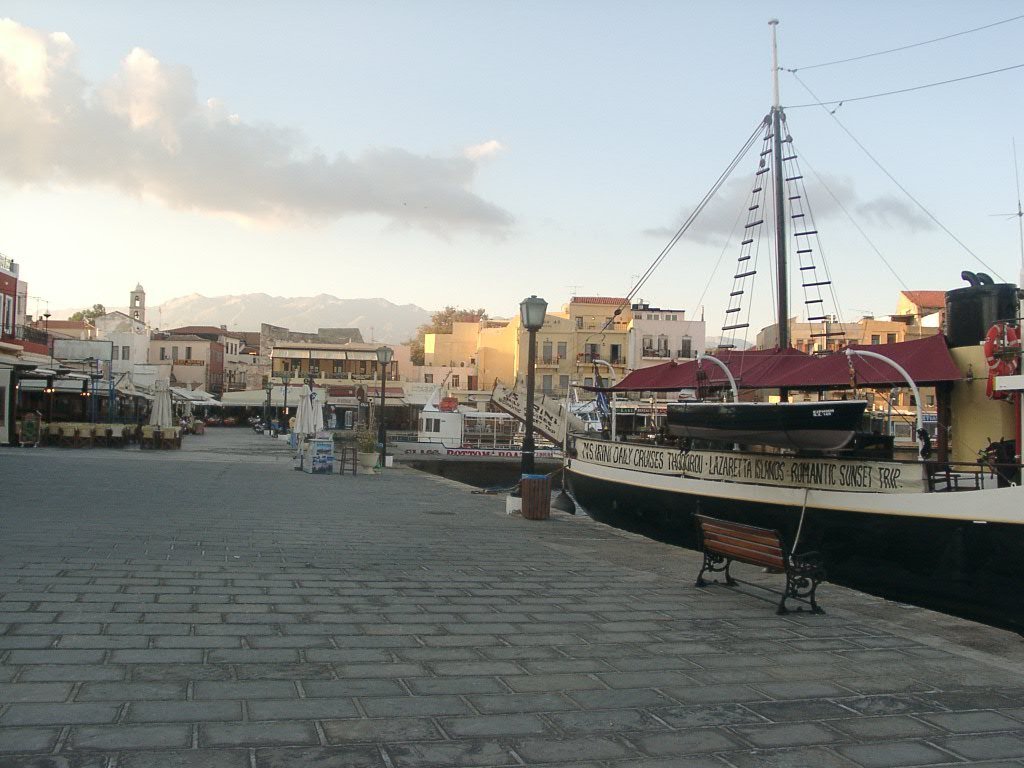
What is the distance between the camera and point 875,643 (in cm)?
696

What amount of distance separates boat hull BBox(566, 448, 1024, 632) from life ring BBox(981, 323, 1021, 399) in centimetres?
133

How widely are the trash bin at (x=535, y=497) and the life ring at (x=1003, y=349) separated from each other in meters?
7.49

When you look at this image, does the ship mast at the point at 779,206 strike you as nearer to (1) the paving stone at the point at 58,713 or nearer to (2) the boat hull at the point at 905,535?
(2) the boat hull at the point at 905,535

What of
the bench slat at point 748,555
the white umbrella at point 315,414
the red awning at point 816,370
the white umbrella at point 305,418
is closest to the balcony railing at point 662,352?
the white umbrella at point 315,414

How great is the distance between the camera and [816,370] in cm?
1425

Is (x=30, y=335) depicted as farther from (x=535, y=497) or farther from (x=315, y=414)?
(x=535, y=497)

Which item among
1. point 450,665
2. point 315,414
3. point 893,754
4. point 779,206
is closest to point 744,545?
point 450,665

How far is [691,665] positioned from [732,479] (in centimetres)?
757

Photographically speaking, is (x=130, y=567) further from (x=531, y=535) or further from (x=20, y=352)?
(x=20, y=352)

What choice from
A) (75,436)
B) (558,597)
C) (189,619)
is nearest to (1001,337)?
(558,597)

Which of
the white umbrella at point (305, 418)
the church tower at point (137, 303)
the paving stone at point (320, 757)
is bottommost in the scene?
the paving stone at point (320, 757)

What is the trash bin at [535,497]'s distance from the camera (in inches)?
606

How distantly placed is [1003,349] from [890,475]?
78.8 inches

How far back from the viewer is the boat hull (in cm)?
891
